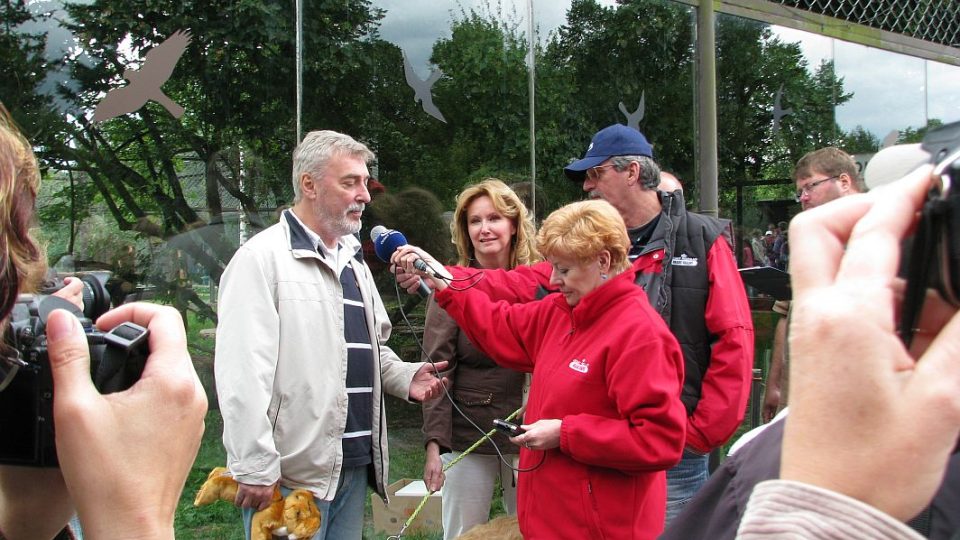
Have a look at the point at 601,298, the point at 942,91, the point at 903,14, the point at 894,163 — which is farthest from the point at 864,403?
the point at 942,91

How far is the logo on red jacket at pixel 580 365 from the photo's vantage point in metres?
2.68

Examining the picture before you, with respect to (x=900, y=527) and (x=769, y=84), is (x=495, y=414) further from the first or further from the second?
(x=769, y=84)

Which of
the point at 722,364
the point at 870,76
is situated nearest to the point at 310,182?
the point at 722,364

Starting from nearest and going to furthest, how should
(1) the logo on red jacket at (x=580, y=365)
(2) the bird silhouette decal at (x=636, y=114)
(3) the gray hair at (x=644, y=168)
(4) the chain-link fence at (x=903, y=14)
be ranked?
(1) the logo on red jacket at (x=580, y=365) → (3) the gray hair at (x=644, y=168) → (2) the bird silhouette decal at (x=636, y=114) → (4) the chain-link fence at (x=903, y=14)

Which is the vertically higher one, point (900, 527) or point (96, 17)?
point (96, 17)

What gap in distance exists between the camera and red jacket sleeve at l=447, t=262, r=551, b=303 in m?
3.46

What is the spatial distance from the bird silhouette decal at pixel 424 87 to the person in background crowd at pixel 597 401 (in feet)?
6.09

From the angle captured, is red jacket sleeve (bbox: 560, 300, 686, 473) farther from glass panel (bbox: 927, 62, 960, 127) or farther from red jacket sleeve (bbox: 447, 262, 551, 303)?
glass panel (bbox: 927, 62, 960, 127)

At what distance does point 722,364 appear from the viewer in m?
3.17

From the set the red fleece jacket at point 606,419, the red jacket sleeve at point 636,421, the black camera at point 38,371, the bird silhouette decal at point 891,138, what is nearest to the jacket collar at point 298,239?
the red fleece jacket at point 606,419

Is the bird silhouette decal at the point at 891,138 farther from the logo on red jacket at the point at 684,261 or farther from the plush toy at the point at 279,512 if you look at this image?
the plush toy at the point at 279,512

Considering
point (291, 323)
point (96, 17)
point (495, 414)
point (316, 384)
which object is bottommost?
point (495, 414)

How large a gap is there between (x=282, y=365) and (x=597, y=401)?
1.14 metres

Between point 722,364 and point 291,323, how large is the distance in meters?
1.62
